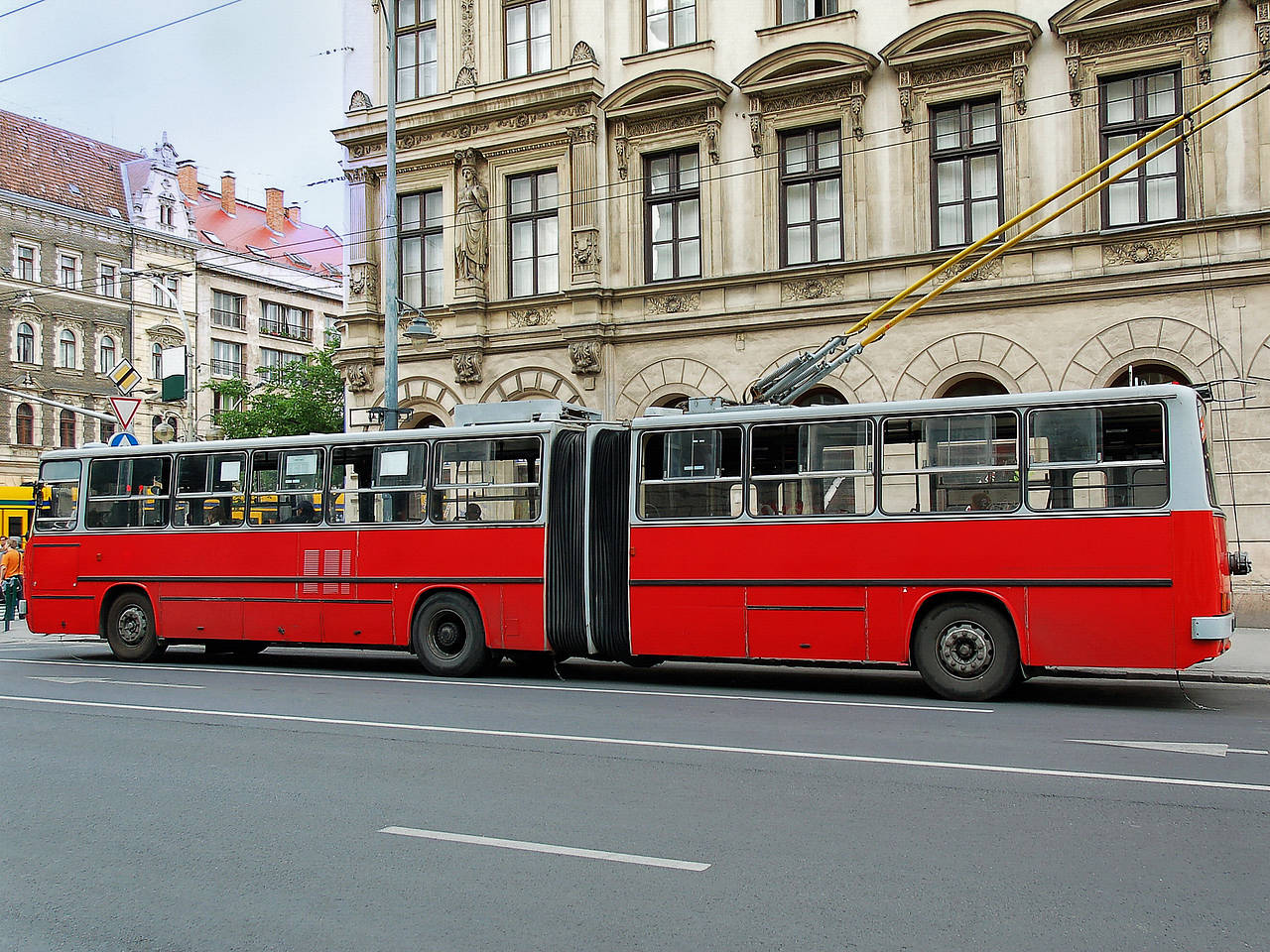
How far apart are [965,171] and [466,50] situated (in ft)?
37.1

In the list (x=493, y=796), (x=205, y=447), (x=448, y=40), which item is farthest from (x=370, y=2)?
(x=493, y=796)

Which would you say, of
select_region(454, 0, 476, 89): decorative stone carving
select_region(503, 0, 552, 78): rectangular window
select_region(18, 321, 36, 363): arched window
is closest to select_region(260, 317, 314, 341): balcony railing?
select_region(18, 321, 36, 363): arched window

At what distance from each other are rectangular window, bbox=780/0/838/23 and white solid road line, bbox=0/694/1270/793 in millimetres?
17224

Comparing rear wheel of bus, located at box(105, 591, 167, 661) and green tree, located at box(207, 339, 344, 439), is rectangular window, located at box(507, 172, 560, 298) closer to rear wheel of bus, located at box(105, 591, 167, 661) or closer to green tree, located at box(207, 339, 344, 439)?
rear wheel of bus, located at box(105, 591, 167, 661)

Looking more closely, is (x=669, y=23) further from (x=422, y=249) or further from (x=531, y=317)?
(x=422, y=249)

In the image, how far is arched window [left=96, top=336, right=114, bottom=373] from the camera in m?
64.9

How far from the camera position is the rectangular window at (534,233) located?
26.3m

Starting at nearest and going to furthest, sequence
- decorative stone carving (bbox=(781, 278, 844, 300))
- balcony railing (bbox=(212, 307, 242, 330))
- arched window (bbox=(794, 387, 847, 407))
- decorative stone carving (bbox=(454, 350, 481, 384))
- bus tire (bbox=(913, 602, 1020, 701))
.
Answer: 1. bus tire (bbox=(913, 602, 1020, 701))
2. decorative stone carving (bbox=(781, 278, 844, 300))
3. arched window (bbox=(794, 387, 847, 407))
4. decorative stone carving (bbox=(454, 350, 481, 384))
5. balcony railing (bbox=(212, 307, 242, 330))

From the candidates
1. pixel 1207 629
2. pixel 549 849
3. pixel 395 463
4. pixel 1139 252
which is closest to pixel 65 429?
pixel 395 463

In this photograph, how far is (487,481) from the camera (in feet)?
52.0

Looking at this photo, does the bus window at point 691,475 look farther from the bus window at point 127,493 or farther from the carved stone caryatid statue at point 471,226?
the carved stone caryatid statue at point 471,226

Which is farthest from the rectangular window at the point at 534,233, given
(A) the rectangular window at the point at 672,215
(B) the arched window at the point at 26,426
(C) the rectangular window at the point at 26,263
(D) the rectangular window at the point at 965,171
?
(B) the arched window at the point at 26,426

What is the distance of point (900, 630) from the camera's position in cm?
1323

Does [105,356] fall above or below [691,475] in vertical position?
above
